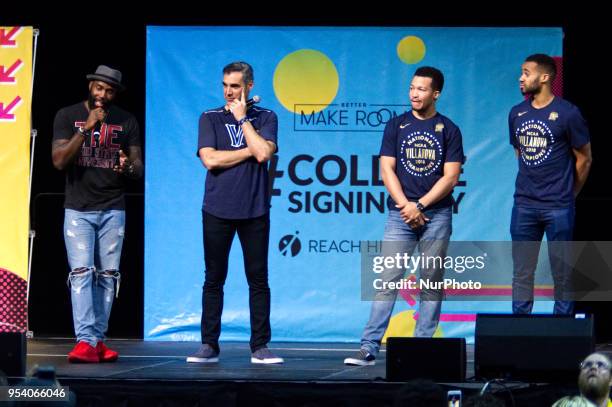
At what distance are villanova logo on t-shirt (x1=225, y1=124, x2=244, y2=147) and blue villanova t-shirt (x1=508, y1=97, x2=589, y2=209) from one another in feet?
5.09

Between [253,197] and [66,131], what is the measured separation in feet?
3.75

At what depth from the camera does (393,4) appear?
27.9 ft

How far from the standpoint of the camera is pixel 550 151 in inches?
259

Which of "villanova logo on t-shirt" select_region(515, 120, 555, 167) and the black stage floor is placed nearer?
the black stage floor

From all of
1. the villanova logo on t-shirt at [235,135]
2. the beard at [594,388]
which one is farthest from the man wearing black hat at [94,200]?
the beard at [594,388]

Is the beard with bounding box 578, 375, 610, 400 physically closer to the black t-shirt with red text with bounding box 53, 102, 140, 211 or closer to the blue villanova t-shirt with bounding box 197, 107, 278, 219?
the blue villanova t-shirt with bounding box 197, 107, 278, 219

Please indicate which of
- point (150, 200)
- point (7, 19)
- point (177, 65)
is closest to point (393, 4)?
point (177, 65)

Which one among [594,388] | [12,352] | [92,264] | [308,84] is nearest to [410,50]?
[308,84]

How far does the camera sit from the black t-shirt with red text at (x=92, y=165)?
6.75 meters

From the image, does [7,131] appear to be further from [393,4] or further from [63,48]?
[393,4]

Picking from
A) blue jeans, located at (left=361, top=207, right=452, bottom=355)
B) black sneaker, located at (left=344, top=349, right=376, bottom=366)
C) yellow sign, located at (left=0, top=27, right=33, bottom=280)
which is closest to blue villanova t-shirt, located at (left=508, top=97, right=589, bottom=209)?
blue jeans, located at (left=361, top=207, right=452, bottom=355)

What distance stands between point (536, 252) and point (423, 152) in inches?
32.7

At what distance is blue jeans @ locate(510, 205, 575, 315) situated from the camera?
257 inches

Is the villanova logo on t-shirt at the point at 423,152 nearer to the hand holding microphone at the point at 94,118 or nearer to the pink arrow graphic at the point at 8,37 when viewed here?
the hand holding microphone at the point at 94,118
